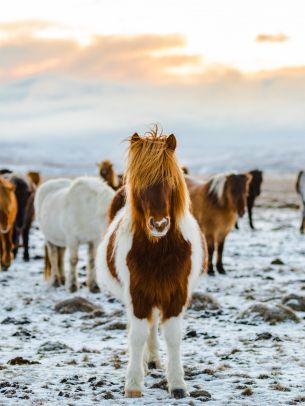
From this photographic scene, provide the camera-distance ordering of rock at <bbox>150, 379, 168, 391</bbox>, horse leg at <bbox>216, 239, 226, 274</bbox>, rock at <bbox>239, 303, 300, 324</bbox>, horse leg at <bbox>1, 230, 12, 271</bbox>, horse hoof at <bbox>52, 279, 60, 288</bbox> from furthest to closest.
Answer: horse leg at <bbox>1, 230, 12, 271</bbox>
horse leg at <bbox>216, 239, 226, 274</bbox>
horse hoof at <bbox>52, 279, 60, 288</bbox>
rock at <bbox>239, 303, 300, 324</bbox>
rock at <bbox>150, 379, 168, 391</bbox>

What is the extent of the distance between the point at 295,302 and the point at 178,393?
4602 millimetres

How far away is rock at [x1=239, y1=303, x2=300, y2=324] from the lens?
8766mm

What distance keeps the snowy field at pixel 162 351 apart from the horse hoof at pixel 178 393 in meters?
0.06

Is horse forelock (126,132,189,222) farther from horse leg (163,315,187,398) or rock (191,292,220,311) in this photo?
rock (191,292,220,311)

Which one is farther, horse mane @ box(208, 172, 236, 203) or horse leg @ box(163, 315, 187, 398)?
horse mane @ box(208, 172, 236, 203)

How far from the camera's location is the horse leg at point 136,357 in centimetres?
564

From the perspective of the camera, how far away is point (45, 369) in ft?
21.5

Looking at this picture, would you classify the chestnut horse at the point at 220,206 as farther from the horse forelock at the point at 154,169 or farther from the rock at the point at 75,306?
the horse forelock at the point at 154,169

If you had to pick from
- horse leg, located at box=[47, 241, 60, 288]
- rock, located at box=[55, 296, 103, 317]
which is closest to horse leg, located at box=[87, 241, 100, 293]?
horse leg, located at box=[47, 241, 60, 288]

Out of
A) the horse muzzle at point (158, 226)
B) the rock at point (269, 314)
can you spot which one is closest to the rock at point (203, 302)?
the rock at point (269, 314)

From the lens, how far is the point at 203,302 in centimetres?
990

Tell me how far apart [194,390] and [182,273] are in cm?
108

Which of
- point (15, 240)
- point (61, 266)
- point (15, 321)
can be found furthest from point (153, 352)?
point (15, 240)

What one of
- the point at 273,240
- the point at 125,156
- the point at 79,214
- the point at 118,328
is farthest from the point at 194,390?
the point at 273,240
